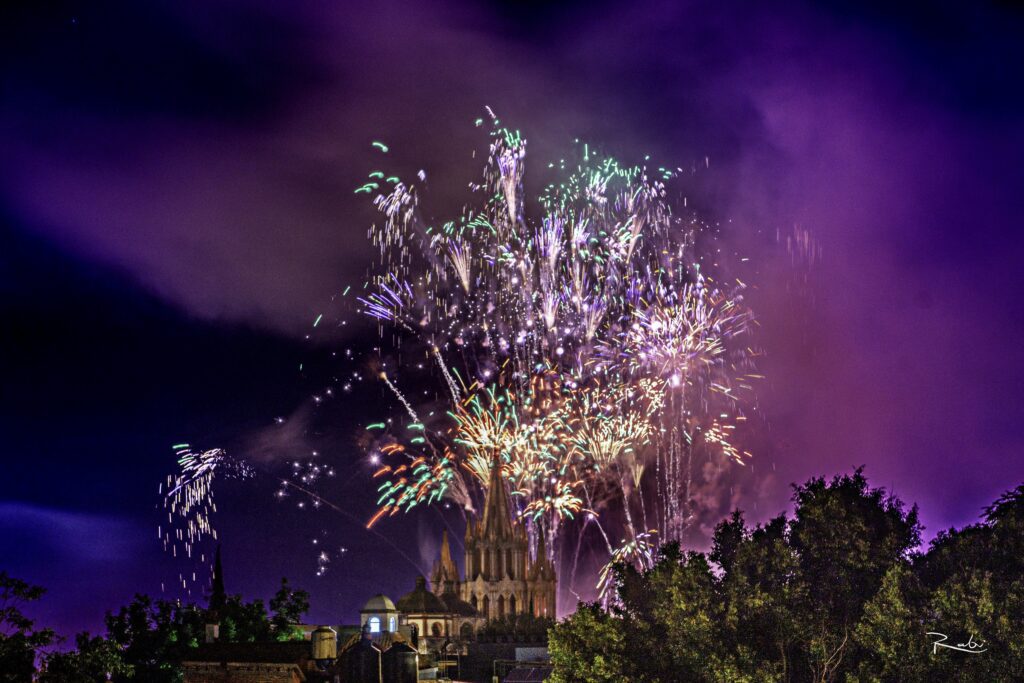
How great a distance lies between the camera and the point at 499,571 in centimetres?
12825

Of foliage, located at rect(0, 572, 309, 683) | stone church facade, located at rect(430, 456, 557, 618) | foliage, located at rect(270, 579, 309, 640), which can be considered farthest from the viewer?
stone church facade, located at rect(430, 456, 557, 618)

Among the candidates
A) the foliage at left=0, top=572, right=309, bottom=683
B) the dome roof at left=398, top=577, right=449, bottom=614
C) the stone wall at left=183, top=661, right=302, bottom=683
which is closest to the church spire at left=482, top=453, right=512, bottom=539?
the dome roof at left=398, top=577, right=449, bottom=614

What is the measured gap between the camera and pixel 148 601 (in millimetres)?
81188

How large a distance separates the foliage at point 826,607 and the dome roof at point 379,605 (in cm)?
4623

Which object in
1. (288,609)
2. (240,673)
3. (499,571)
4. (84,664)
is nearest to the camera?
(84,664)

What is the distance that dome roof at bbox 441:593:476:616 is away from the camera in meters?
123

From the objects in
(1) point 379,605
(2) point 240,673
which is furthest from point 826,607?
(1) point 379,605

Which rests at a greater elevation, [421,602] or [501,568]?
[501,568]

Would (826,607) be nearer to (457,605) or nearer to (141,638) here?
(141,638)

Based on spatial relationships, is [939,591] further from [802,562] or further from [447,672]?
[447,672]

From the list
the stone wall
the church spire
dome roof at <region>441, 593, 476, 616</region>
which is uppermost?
the church spire

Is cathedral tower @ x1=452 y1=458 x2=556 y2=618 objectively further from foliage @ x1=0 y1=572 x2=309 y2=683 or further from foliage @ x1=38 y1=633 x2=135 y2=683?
foliage @ x1=38 y1=633 x2=135 y2=683

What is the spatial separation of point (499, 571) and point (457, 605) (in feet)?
23.2

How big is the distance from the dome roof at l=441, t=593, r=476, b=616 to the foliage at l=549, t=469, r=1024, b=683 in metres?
62.4
